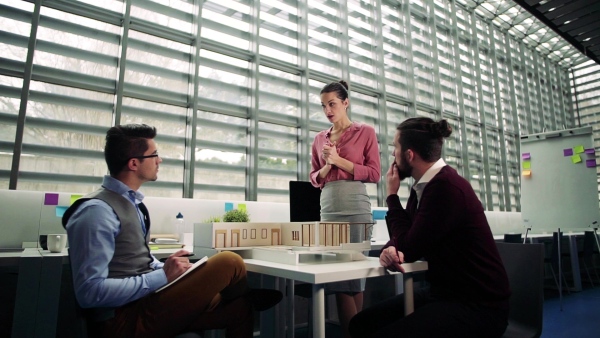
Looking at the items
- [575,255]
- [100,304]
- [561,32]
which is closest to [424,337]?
[100,304]

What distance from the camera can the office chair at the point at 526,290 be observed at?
62.7 inches

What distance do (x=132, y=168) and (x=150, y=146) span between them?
11 centimetres

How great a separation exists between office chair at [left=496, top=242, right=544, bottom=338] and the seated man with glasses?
112cm

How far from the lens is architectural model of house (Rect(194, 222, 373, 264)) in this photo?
1432 millimetres

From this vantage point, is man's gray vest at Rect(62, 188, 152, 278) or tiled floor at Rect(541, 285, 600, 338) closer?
man's gray vest at Rect(62, 188, 152, 278)

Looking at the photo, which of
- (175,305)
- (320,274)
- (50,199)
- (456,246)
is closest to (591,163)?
(456,246)

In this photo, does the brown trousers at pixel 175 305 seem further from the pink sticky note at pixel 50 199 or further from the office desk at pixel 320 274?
the pink sticky note at pixel 50 199

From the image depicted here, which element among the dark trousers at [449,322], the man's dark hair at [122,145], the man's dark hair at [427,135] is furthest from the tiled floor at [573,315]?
the man's dark hair at [122,145]

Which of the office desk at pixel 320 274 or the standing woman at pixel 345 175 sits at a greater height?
the standing woman at pixel 345 175

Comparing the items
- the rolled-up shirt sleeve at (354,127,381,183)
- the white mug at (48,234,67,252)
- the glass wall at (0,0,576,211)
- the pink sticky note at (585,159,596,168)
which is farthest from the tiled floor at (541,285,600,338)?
the white mug at (48,234,67,252)

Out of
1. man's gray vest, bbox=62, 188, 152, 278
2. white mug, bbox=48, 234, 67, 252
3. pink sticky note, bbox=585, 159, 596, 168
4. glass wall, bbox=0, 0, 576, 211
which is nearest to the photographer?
man's gray vest, bbox=62, 188, 152, 278

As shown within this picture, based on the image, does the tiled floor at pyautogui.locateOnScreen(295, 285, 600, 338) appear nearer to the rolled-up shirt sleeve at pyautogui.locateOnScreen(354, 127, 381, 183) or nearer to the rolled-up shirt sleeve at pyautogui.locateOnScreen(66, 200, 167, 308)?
the rolled-up shirt sleeve at pyautogui.locateOnScreen(354, 127, 381, 183)

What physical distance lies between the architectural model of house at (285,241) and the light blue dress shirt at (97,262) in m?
0.38

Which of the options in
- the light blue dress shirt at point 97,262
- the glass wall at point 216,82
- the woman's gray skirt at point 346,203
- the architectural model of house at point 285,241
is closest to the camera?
the light blue dress shirt at point 97,262
